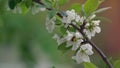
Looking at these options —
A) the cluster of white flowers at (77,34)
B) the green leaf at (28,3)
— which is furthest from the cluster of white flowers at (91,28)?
the green leaf at (28,3)

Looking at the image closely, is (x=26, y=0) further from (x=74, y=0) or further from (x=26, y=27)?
(x=74, y=0)

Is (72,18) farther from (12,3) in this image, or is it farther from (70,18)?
(12,3)

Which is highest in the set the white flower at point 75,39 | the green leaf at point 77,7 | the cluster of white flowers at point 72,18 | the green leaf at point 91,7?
the green leaf at point 77,7

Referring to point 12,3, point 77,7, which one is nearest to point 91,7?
point 77,7

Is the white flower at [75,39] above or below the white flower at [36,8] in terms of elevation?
below

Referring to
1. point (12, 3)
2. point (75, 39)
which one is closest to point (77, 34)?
point (75, 39)

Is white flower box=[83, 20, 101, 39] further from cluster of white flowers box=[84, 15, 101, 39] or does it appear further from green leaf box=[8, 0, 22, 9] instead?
green leaf box=[8, 0, 22, 9]

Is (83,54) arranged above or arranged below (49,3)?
below

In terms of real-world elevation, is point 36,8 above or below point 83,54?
above

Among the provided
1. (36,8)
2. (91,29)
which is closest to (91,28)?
(91,29)

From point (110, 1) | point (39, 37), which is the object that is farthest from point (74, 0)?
point (39, 37)

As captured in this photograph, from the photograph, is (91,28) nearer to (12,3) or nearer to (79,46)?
(79,46)

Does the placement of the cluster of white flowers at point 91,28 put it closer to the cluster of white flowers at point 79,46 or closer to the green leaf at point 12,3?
the cluster of white flowers at point 79,46
